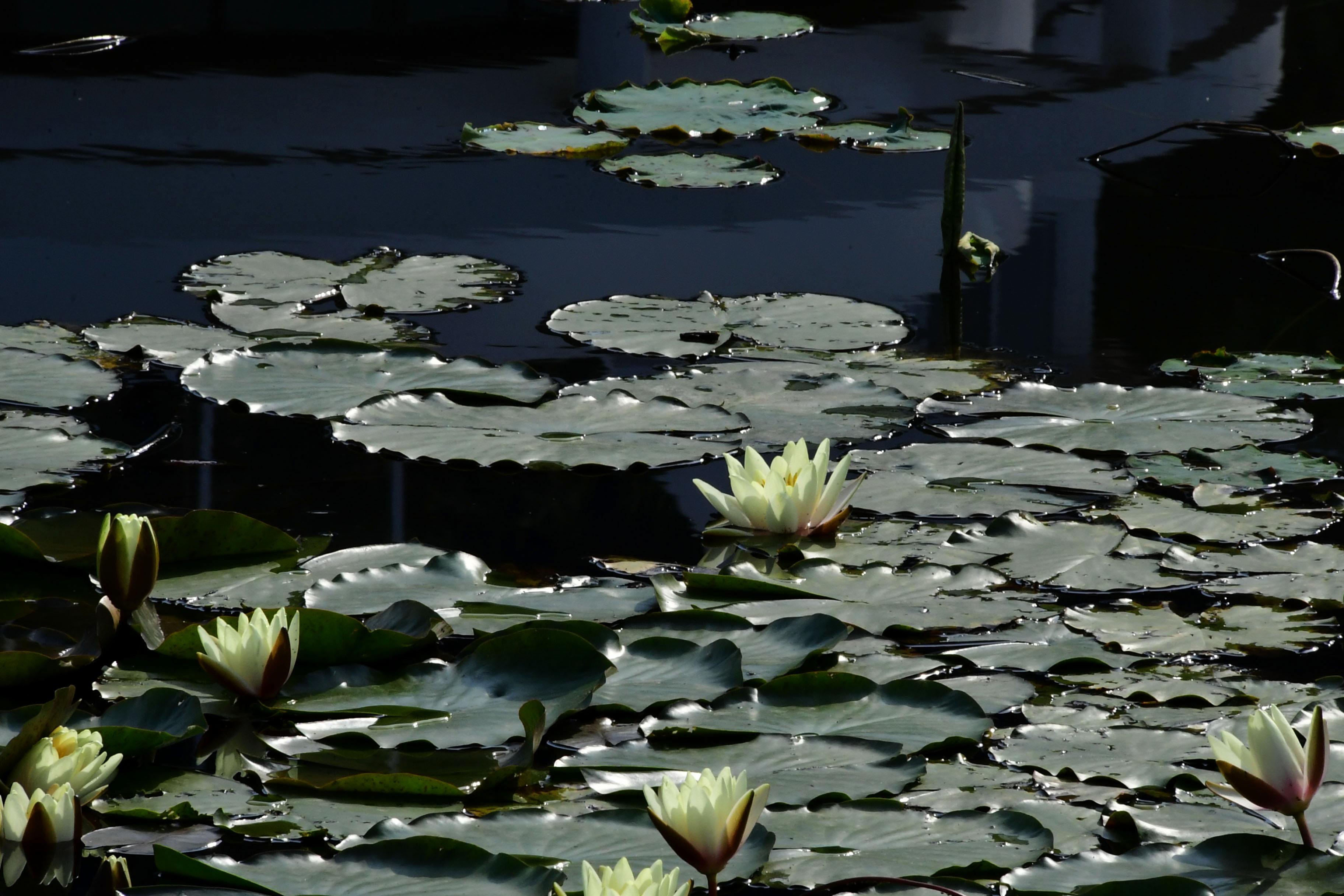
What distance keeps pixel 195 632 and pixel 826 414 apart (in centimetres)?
118

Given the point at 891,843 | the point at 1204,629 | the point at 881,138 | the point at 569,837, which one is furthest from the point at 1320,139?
the point at 569,837

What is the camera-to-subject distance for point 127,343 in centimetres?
257

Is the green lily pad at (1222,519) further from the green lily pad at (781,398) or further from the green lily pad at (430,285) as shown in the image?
the green lily pad at (430,285)

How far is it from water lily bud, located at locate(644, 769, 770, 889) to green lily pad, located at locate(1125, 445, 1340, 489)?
132cm

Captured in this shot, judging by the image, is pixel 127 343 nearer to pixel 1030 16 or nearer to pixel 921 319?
pixel 921 319

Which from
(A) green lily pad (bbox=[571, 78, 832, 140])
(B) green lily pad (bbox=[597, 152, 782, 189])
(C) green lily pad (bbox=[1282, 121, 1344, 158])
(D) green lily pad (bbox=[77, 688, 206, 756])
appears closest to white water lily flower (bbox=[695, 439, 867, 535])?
(D) green lily pad (bbox=[77, 688, 206, 756])

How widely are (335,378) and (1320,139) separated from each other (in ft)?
10.5

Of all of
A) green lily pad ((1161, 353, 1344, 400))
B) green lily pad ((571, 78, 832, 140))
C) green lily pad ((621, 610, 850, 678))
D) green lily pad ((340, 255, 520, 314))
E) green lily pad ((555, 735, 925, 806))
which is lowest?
green lily pad ((555, 735, 925, 806))

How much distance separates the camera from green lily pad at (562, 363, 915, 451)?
2297mm

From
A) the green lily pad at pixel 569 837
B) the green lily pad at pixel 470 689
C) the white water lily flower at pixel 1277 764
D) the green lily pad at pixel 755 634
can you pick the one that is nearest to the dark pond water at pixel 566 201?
the green lily pad at pixel 755 634

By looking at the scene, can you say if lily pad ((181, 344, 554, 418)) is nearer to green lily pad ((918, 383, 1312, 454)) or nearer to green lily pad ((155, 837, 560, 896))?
green lily pad ((918, 383, 1312, 454))

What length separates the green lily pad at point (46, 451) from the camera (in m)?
1.99

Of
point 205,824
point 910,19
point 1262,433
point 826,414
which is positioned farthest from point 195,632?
point 910,19

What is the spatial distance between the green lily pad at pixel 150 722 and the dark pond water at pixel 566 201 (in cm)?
56
